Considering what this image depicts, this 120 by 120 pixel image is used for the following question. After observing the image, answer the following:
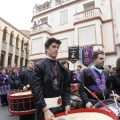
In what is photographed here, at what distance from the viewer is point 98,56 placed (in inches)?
134

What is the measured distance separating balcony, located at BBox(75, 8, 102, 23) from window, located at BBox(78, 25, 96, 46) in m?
0.95

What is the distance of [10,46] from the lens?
26.5 m

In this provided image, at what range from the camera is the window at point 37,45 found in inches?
828

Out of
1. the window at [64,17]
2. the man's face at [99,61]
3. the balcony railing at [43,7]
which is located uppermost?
the balcony railing at [43,7]

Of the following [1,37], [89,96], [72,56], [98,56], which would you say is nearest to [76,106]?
[89,96]

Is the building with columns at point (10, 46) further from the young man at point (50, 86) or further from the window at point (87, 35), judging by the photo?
the young man at point (50, 86)

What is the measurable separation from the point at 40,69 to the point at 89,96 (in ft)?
4.38

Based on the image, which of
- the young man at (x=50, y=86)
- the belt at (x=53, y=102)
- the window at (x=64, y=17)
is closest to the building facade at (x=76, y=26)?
the window at (x=64, y=17)

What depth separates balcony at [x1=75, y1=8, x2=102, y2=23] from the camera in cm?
1724

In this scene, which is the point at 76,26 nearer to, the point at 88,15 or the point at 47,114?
the point at 88,15

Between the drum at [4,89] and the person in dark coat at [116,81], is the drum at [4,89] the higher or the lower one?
the lower one

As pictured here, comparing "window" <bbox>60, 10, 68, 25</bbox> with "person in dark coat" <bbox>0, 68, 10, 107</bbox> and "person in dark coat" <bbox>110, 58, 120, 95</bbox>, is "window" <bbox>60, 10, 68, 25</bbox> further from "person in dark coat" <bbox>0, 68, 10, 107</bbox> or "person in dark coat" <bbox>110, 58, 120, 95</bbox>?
"person in dark coat" <bbox>110, 58, 120, 95</bbox>

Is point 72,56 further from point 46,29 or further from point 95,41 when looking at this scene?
point 46,29

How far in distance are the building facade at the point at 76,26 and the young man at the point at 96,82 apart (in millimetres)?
13300
